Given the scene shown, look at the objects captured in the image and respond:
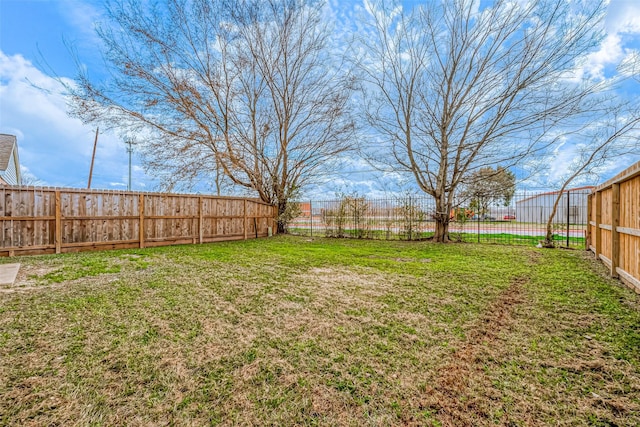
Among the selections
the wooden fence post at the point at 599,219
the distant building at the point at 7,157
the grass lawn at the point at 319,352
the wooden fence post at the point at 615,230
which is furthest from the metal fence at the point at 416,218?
the distant building at the point at 7,157

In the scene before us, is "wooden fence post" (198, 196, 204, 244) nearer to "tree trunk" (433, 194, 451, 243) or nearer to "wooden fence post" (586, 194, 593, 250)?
"tree trunk" (433, 194, 451, 243)

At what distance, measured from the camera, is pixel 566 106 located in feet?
24.8

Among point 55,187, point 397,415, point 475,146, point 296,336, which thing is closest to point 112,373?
point 296,336

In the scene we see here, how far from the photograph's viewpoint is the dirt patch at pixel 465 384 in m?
1.32

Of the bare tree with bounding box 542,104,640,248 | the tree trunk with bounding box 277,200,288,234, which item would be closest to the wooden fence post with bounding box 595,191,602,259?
the bare tree with bounding box 542,104,640,248

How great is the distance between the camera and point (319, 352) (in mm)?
1875

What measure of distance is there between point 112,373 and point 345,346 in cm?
145

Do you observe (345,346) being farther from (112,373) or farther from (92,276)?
(92,276)

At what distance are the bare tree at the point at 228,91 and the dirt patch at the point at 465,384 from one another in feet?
31.4

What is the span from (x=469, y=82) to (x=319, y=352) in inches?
374

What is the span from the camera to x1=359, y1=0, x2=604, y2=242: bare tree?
7.42 metres

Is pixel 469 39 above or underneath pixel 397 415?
above

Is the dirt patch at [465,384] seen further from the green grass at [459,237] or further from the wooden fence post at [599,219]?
the green grass at [459,237]

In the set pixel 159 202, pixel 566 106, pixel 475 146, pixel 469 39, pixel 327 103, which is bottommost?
pixel 159 202
